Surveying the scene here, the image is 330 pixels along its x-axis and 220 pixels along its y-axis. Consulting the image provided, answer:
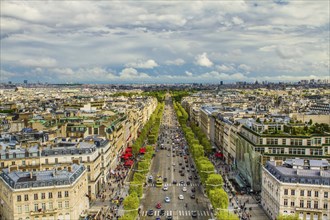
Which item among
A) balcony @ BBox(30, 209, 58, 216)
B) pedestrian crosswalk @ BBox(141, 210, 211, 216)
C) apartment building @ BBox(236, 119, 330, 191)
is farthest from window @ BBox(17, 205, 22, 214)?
apartment building @ BBox(236, 119, 330, 191)

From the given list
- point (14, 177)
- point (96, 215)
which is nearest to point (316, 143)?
point (96, 215)

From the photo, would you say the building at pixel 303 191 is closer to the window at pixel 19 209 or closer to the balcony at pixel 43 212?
the balcony at pixel 43 212

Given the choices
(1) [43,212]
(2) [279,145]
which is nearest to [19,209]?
(1) [43,212]

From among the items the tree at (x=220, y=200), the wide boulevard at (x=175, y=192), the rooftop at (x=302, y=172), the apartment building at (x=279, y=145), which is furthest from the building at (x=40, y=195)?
the apartment building at (x=279, y=145)

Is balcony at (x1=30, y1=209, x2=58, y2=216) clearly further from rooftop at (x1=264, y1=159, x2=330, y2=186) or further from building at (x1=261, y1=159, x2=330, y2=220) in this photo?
rooftop at (x1=264, y1=159, x2=330, y2=186)

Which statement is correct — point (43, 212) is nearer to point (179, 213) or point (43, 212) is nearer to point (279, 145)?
point (179, 213)

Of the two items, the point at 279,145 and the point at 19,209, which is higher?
the point at 279,145
